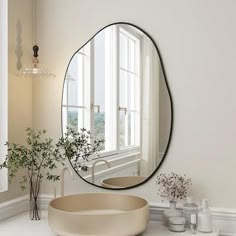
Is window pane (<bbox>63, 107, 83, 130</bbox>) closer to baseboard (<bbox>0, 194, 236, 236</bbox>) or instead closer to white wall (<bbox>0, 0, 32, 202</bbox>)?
white wall (<bbox>0, 0, 32, 202</bbox>)

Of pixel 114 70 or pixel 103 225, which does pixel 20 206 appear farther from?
pixel 114 70

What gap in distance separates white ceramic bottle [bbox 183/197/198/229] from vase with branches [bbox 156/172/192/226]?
0.03 meters

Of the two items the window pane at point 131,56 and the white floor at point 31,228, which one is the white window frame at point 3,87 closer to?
the white floor at point 31,228

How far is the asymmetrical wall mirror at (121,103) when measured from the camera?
204 centimetres

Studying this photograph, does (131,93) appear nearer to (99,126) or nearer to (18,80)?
(99,126)

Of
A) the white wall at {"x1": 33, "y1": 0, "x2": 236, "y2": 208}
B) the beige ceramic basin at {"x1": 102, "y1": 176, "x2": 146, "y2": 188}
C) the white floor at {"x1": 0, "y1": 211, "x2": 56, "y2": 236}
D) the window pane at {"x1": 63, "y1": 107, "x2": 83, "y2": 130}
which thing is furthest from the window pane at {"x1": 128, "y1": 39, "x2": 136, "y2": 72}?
the white floor at {"x1": 0, "y1": 211, "x2": 56, "y2": 236}

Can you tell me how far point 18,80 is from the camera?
220 cm

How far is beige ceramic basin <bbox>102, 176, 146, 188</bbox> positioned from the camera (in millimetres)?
2070

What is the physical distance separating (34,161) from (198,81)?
38.4 inches

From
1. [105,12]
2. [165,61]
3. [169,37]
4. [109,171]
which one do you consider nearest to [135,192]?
[109,171]

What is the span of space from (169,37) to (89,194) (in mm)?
940

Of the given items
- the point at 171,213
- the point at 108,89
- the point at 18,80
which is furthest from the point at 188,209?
the point at 18,80

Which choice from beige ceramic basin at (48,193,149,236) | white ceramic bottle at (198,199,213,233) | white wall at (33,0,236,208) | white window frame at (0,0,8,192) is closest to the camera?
beige ceramic basin at (48,193,149,236)

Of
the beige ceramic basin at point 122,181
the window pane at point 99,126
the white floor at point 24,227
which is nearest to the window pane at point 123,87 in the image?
the window pane at point 99,126
